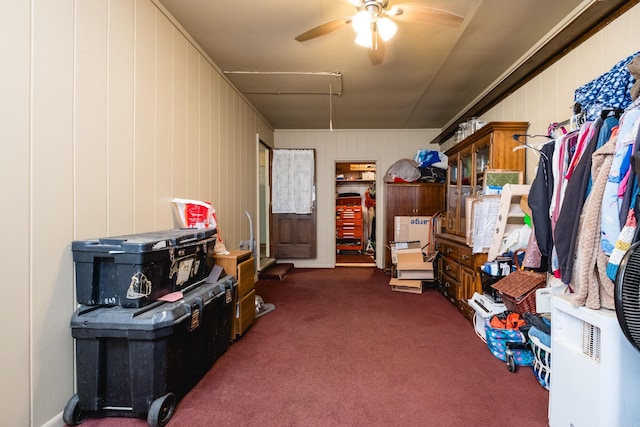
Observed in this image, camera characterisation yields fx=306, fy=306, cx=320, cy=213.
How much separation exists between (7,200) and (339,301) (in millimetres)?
3007

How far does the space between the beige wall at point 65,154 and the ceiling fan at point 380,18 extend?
1097 mm

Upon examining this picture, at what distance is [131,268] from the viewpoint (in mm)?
1490

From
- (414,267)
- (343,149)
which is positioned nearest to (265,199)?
(343,149)

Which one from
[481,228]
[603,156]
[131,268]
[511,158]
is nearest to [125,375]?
[131,268]

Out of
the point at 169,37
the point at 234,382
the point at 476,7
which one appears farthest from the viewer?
the point at 169,37

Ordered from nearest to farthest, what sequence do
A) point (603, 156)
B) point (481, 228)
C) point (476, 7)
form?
1. point (603, 156)
2. point (476, 7)
3. point (481, 228)

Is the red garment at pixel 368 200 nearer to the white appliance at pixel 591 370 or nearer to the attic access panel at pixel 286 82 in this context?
the attic access panel at pixel 286 82

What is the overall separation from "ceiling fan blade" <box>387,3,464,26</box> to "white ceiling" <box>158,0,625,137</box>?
37 millimetres

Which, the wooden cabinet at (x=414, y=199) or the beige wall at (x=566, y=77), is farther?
the wooden cabinet at (x=414, y=199)

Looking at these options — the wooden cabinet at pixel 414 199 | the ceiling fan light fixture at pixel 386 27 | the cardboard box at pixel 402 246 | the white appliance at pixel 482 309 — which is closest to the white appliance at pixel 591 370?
the white appliance at pixel 482 309

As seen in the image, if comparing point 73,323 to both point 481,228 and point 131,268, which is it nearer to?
point 131,268

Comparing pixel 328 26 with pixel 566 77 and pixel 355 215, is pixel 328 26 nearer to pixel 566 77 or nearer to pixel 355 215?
pixel 566 77

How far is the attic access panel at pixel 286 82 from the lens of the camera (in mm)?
3283

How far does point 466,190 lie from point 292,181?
2.92 metres
